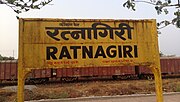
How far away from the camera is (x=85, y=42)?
4.70m

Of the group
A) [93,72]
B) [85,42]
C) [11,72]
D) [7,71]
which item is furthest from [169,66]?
[85,42]

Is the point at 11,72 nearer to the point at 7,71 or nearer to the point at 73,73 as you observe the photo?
the point at 7,71

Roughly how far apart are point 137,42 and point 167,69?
906 inches

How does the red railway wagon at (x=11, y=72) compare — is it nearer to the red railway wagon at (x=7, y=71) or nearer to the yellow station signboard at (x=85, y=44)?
the red railway wagon at (x=7, y=71)

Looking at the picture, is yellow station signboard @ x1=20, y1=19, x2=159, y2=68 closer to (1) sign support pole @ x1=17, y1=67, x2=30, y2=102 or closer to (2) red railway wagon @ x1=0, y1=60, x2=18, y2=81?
(1) sign support pole @ x1=17, y1=67, x2=30, y2=102

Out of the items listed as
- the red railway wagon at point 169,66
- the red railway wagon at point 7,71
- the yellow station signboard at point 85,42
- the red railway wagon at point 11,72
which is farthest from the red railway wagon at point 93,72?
the yellow station signboard at point 85,42

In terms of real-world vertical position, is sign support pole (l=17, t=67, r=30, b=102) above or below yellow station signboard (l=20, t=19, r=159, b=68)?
below

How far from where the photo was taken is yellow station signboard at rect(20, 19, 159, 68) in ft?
14.7

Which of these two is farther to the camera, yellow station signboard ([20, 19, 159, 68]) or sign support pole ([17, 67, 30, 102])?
yellow station signboard ([20, 19, 159, 68])

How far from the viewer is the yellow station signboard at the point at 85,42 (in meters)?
4.49

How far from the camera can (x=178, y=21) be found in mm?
8039

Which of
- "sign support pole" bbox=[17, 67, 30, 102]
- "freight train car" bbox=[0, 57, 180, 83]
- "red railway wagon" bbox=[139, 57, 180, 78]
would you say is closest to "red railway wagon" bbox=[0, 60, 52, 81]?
"freight train car" bbox=[0, 57, 180, 83]

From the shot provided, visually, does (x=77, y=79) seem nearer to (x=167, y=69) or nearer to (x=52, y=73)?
(x=52, y=73)

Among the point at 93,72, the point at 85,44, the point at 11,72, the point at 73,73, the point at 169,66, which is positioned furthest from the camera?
the point at 169,66
